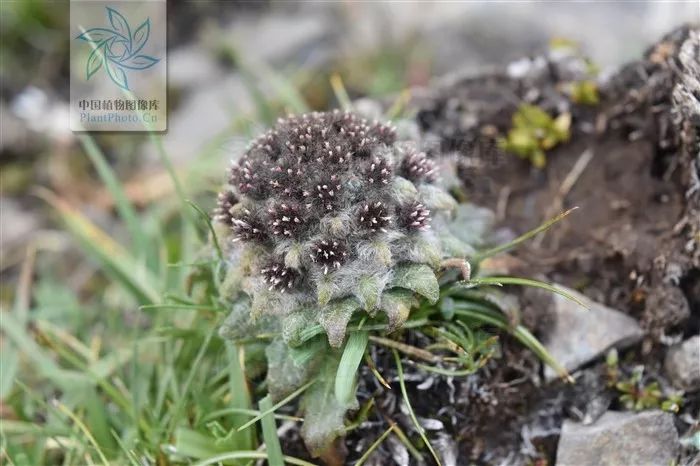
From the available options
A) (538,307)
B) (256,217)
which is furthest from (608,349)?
(256,217)

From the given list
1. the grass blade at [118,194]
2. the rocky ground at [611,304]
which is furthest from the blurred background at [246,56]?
the rocky ground at [611,304]

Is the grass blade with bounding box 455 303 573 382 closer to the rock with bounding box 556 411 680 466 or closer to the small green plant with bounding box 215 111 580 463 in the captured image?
the small green plant with bounding box 215 111 580 463

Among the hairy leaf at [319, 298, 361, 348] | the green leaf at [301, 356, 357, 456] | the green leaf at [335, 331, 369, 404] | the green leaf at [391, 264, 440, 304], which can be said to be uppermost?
the green leaf at [391, 264, 440, 304]

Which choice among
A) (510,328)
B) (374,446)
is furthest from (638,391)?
(374,446)

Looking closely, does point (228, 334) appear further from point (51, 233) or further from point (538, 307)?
point (51, 233)

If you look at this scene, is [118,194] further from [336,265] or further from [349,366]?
[349,366]

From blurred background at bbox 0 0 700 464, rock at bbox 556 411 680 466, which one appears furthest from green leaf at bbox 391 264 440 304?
blurred background at bbox 0 0 700 464
